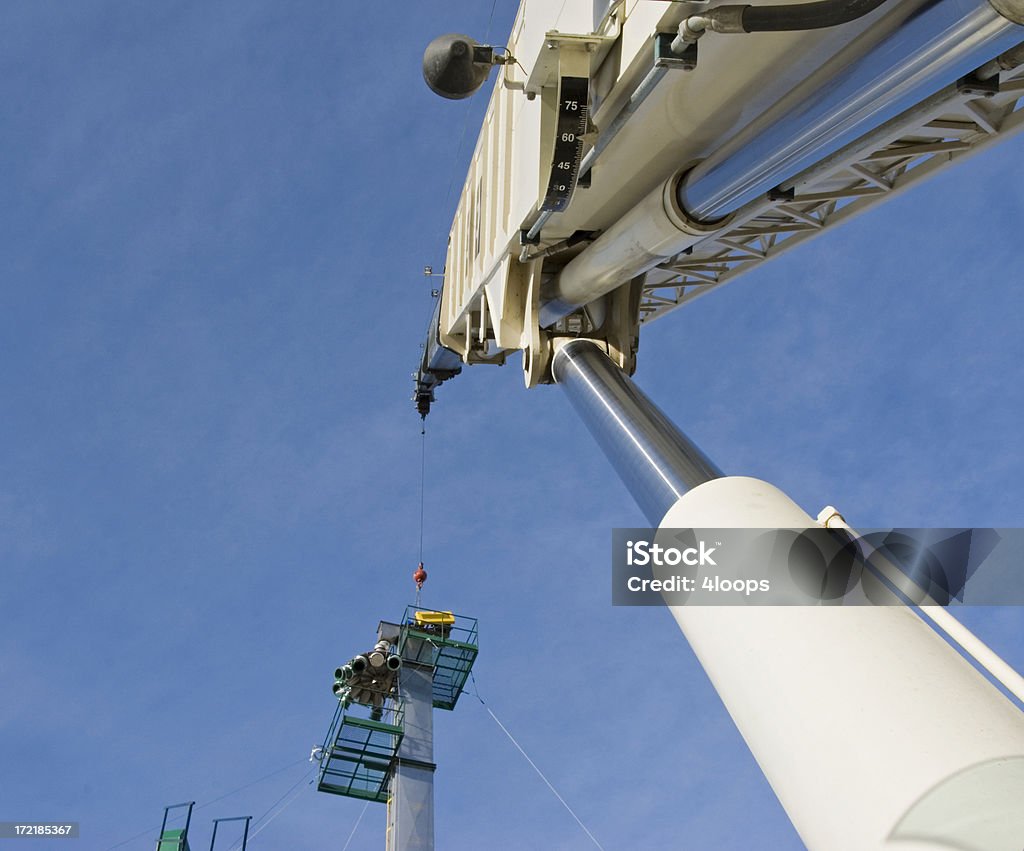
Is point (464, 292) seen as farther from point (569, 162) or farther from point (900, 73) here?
point (900, 73)

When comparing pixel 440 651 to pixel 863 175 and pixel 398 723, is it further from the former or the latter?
pixel 863 175

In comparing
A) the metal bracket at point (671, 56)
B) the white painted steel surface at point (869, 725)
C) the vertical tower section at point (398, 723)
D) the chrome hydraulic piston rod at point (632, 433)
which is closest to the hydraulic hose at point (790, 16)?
the metal bracket at point (671, 56)

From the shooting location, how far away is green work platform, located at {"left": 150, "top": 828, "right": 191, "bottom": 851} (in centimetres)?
2314

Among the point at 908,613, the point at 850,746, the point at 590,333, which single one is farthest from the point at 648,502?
the point at 590,333

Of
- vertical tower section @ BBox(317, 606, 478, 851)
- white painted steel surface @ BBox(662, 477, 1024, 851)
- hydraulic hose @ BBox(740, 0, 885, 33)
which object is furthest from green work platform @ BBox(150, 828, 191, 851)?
hydraulic hose @ BBox(740, 0, 885, 33)

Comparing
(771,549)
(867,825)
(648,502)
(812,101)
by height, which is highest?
(812,101)

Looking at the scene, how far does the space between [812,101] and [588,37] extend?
7.99 ft

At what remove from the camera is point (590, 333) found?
14695 millimetres

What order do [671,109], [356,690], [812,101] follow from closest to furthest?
[812,101], [671,109], [356,690]

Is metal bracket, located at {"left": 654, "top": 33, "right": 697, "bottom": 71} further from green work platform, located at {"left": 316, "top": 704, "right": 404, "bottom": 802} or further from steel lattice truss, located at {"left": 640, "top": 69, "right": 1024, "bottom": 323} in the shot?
green work platform, located at {"left": 316, "top": 704, "right": 404, "bottom": 802}

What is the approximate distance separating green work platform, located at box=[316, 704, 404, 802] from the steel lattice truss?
1435 cm

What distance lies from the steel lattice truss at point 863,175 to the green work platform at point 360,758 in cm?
1435

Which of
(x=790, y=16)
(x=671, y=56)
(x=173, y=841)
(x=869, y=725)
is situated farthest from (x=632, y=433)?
(x=173, y=841)

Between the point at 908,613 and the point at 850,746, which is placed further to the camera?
the point at 908,613
